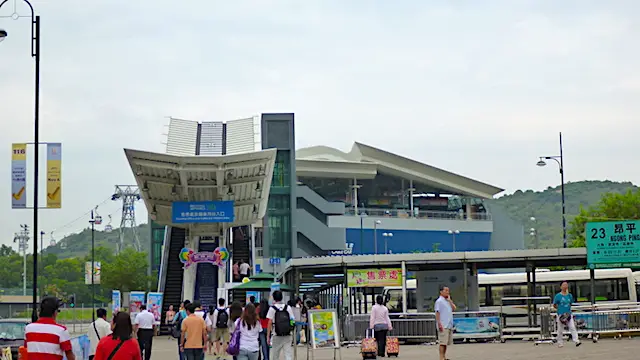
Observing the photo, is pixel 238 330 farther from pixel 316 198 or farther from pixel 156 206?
pixel 316 198

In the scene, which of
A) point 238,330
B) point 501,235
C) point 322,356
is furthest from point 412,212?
point 238,330

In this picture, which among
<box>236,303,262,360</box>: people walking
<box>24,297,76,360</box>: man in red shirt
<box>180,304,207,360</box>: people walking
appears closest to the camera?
<box>24,297,76,360</box>: man in red shirt

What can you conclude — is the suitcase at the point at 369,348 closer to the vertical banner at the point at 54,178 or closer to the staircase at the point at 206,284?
the vertical banner at the point at 54,178

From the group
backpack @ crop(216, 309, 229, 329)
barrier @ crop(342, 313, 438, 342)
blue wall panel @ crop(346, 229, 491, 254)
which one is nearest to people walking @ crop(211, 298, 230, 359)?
backpack @ crop(216, 309, 229, 329)

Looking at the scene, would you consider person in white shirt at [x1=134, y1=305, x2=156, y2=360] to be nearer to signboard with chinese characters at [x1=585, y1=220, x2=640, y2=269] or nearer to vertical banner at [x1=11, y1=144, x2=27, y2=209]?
vertical banner at [x1=11, y1=144, x2=27, y2=209]

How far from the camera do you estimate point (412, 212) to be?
97312mm

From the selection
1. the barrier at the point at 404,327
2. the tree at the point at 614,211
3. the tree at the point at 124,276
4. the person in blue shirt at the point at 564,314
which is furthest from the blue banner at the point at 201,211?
the tree at the point at 124,276

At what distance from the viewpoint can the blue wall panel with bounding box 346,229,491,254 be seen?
95125 millimetres

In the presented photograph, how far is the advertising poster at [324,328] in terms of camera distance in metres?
21.0

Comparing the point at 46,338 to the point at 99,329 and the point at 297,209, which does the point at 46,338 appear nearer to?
the point at 99,329

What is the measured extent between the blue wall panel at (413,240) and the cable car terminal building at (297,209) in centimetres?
12

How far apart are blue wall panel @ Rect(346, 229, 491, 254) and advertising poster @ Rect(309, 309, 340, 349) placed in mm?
71036

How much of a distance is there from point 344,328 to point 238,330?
15437 mm

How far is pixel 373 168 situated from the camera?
9475 centimetres
